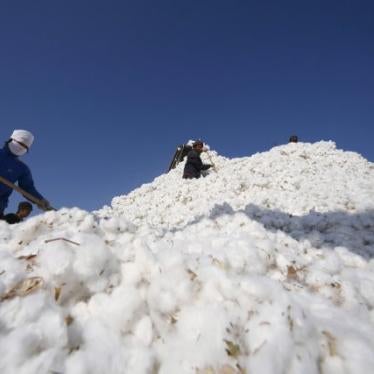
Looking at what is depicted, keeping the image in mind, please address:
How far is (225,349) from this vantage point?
189 cm

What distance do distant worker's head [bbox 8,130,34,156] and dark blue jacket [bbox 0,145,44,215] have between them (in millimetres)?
124

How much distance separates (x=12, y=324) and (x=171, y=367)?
0.97 m

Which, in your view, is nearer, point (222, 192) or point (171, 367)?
point (171, 367)

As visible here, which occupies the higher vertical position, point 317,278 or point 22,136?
point 22,136

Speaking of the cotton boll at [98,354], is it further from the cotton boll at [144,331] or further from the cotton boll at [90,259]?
the cotton boll at [90,259]

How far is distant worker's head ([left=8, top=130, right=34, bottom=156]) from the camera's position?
6001 mm

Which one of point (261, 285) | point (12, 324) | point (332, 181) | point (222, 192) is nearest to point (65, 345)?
point (12, 324)

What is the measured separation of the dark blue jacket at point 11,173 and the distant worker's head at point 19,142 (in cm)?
12

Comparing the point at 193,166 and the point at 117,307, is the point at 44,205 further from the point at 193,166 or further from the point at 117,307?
the point at 193,166

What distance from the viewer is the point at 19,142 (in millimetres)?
6016

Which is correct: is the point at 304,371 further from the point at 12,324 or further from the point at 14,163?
the point at 14,163

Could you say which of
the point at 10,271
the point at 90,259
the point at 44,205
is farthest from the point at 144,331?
the point at 44,205

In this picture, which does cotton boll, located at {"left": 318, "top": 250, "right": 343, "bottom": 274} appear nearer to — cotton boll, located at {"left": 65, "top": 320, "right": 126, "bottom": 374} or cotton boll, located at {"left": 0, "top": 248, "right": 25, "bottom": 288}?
cotton boll, located at {"left": 65, "top": 320, "right": 126, "bottom": 374}

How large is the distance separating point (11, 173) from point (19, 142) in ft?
1.98
